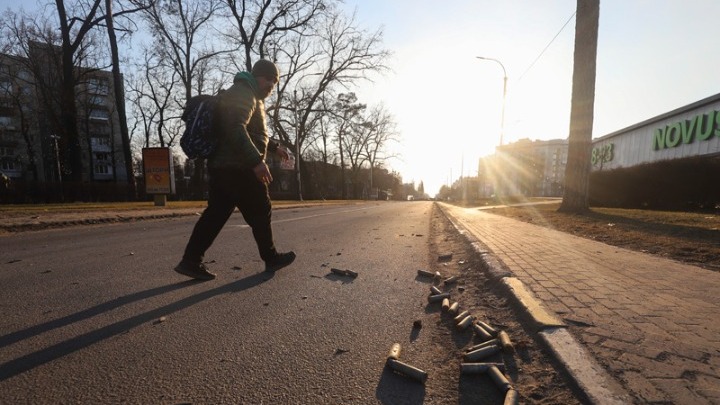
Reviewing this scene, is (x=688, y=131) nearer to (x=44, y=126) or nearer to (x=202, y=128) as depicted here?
(x=202, y=128)

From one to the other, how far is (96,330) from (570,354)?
2819 millimetres

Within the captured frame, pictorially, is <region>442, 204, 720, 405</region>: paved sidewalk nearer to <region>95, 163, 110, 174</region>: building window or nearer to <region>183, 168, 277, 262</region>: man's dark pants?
<region>183, 168, 277, 262</region>: man's dark pants

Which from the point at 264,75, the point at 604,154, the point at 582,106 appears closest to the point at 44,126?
the point at 264,75

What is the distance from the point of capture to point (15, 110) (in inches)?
1665

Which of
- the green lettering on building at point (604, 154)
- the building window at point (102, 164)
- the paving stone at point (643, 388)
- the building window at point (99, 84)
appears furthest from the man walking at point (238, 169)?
the building window at point (102, 164)

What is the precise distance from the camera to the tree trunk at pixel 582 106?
37.2ft

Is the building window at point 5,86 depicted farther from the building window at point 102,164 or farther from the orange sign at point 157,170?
the orange sign at point 157,170

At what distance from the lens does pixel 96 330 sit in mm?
2381

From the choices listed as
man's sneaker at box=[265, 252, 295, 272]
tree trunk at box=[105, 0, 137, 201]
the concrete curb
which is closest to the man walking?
man's sneaker at box=[265, 252, 295, 272]

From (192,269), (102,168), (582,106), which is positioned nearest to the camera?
(192,269)

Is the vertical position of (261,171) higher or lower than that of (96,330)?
higher

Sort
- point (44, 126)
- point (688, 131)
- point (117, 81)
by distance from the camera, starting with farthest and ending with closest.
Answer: point (44, 126) < point (117, 81) < point (688, 131)

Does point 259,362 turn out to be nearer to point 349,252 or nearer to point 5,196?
point 349,252

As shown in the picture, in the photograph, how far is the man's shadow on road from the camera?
1.92m
